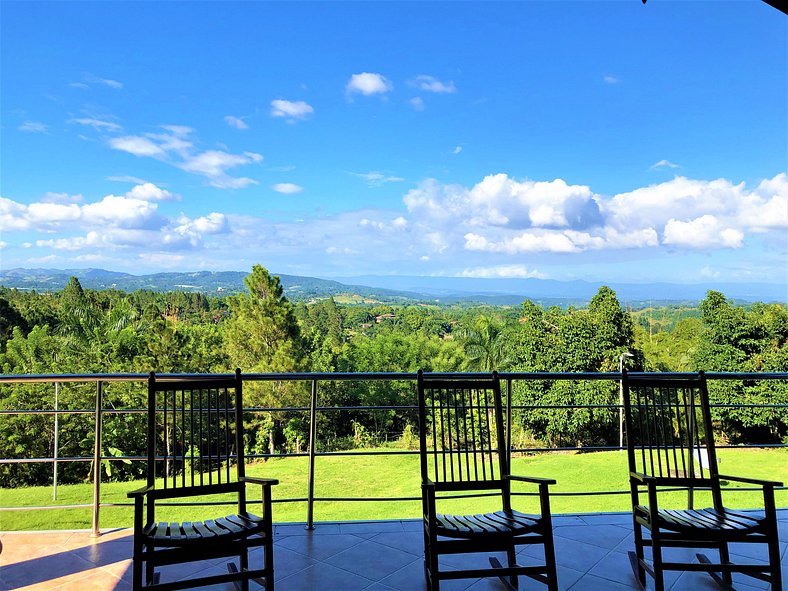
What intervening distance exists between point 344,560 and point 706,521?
185cm

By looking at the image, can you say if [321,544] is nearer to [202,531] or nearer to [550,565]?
[202,531]

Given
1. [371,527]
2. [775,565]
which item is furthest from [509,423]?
[775,565]

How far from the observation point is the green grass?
19.8 metres

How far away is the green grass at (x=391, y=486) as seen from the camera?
1981 centimetres

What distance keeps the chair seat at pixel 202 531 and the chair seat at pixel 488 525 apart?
85cm

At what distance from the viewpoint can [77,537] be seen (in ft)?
11.5

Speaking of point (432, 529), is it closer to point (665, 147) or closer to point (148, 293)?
point (148, 293)

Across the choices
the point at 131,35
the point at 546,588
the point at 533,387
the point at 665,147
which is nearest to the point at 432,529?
the point at 546,588

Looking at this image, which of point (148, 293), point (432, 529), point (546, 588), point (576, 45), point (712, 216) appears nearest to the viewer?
point (432, 529)

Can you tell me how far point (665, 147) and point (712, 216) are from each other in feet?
29.8

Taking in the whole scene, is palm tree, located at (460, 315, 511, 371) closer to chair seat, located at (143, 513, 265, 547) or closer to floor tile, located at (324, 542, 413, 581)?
floor tile, located at (324, 542, 413, 581)

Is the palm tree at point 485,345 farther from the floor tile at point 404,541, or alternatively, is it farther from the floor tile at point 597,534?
the floor tile at point 404,541

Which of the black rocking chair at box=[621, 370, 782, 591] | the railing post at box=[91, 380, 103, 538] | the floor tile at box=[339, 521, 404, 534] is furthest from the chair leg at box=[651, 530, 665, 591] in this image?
the railing post at box=[91, 380, 103, 538]

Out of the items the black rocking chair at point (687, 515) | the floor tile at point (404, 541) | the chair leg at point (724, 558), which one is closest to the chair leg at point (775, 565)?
the black rocking chair at point (687, 515)
